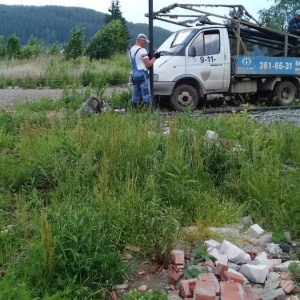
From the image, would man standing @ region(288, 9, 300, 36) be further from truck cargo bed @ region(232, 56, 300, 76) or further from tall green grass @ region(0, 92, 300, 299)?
tall green grass @ region(0, 92, 300, 299)

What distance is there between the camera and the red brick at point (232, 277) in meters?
3.72

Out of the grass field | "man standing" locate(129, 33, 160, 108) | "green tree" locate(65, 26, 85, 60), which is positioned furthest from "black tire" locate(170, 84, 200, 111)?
"green tree" locate(65, 26, 85, 60)

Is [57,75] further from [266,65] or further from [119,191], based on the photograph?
[119,191]

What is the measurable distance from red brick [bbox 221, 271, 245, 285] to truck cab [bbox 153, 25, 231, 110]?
845cm

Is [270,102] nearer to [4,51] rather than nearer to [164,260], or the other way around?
[164,260]

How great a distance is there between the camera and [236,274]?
3.81m

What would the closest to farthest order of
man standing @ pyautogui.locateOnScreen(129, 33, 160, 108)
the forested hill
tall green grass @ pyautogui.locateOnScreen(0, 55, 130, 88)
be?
man standing @ pyautogui.locateOnScreen(129, 33, 160, 108), tall green grass @ pyautogui.locateOnScreen(0, 55, 130, 88), the forested hill

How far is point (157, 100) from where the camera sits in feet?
41.5

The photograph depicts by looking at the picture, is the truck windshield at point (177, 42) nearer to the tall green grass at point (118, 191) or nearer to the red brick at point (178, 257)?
the tall green grass at point (118, 191)

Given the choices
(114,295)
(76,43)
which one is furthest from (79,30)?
(114,295)

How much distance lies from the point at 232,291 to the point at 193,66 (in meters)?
9.45

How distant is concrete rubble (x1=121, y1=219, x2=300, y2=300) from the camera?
11.5 feet

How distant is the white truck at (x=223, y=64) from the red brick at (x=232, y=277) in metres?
8.47

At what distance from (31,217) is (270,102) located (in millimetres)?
10548
